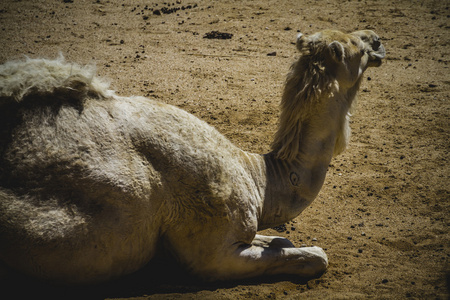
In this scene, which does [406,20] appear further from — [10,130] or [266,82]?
[10,130]

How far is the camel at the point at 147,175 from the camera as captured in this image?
2834 millimetres

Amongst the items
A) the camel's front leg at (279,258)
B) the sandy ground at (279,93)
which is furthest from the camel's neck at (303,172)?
the sandy ground at (279,93)

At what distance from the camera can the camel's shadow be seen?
2.90 meters

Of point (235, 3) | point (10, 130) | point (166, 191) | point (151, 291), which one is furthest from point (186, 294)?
point (235, 3)

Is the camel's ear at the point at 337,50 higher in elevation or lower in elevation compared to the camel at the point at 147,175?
higher

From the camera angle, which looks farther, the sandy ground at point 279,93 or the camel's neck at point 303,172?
the camel's neck at point 303,172

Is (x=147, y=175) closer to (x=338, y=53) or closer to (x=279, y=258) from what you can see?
(x=279, y=258)

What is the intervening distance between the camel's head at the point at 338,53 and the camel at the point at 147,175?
0.5 inches

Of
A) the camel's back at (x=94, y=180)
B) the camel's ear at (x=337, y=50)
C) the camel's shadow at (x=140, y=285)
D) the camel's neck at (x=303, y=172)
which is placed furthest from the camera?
the camel's neck at (x=303, y=172)

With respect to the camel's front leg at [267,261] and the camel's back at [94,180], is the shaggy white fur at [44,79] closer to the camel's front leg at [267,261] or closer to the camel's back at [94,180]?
the camel's back at [94,180]

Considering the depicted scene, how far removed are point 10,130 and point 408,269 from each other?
355cm

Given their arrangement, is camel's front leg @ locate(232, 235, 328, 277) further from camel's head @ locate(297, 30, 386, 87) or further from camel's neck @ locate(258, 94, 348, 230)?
camel's head @ locate(297, 30, 386, 87)

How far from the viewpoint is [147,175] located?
10.3 feet

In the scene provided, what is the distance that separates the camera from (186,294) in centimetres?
328
